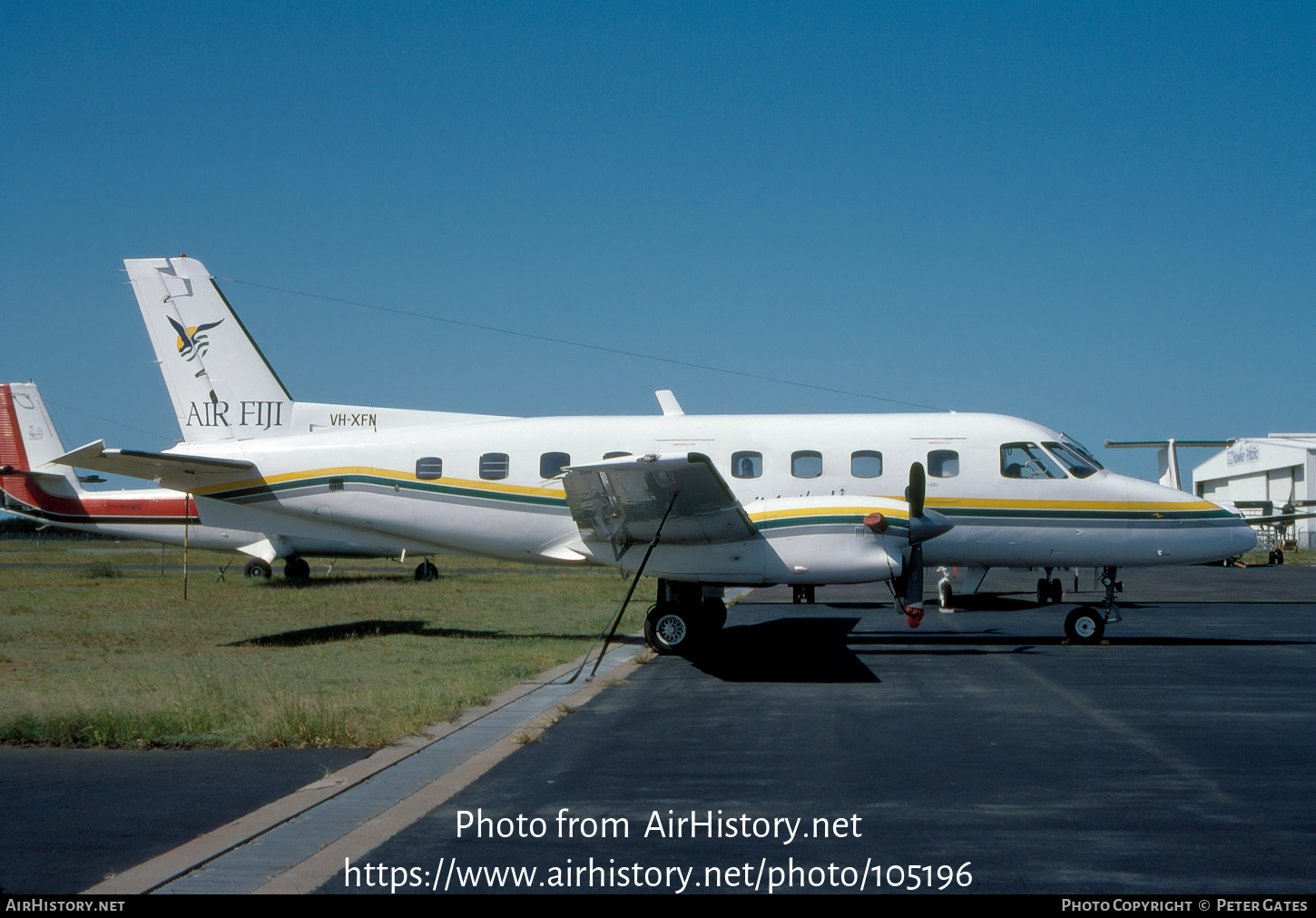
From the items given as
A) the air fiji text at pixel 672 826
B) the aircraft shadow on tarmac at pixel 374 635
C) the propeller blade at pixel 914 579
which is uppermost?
the propeller blade at pixel 914 579

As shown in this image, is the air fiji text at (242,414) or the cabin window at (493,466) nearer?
the cabin window at (493,466)

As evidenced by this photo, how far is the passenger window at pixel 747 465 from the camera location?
15.1 meters

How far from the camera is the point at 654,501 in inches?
500

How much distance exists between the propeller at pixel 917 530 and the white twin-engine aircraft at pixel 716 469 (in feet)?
0.10

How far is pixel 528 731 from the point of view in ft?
28.1

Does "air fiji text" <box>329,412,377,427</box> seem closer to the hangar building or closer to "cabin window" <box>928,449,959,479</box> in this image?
"cabin window" <box>928,449,959,479</box>

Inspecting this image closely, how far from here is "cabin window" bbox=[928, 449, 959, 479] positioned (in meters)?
15.1

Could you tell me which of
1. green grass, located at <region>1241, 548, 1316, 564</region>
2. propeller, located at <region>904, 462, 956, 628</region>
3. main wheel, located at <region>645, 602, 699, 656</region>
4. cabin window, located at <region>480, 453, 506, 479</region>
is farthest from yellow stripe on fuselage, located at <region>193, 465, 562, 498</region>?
green grass, located at <region>1241, 548, 1316, 564</region>

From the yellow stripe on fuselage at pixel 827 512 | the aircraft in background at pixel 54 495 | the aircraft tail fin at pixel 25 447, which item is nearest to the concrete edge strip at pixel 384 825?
the yellow stripe on fuselage at pixel 827 512

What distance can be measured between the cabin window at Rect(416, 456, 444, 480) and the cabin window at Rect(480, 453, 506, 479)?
662mm

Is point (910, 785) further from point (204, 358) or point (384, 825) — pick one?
point (204, 358)

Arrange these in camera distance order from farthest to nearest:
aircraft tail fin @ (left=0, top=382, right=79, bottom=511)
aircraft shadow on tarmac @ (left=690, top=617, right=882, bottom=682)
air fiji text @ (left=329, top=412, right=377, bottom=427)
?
aircraft tail fin @ (left=0, top=382, right=79, bottom=511)
air fiji text @ (left=329, top=412, right=377, bottom=427)
aircraft shadow on tarmac @ (left=690, top=617, right=882, bottom=682)

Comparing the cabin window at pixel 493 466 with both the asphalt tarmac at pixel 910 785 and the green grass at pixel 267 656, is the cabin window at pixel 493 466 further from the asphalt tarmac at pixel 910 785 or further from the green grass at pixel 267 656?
the asphalt tarmac at pixel 910 785

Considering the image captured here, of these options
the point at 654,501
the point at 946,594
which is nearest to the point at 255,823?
the point at 654,501
